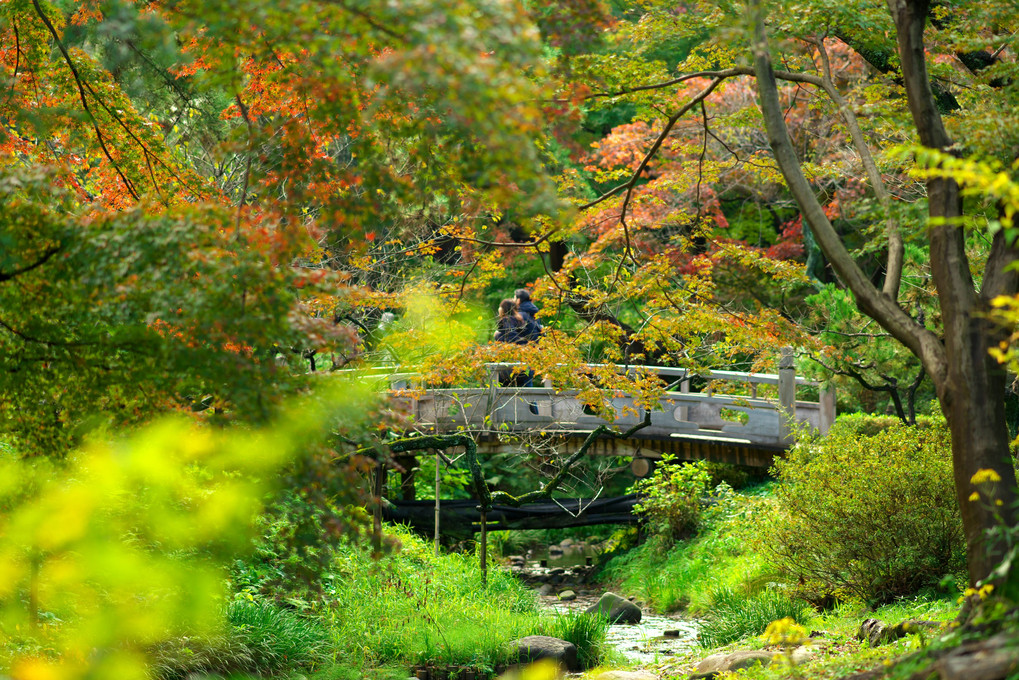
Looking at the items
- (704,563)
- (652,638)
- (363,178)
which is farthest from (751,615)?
(363,178)

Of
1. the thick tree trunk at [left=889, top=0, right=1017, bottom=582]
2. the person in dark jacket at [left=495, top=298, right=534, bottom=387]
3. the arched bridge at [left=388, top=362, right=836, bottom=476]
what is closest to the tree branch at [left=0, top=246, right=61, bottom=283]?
the thick tree trunk at [left=889, top=0, right=1017, bottom=582]

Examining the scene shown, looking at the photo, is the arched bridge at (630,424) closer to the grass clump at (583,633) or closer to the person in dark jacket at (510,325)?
the person in dark jacket at (510,325)

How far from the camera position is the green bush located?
7496mm

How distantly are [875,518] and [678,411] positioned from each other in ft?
18.3

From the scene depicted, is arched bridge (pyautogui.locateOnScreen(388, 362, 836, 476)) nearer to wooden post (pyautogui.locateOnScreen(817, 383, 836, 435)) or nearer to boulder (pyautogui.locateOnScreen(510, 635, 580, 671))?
wooden post (pyautogui.locateOnScreen(817, 383, 836, 435))

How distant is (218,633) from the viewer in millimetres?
6824

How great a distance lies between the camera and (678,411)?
13180 mm

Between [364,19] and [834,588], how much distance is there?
261 inches

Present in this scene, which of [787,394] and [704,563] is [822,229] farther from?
[704,563]

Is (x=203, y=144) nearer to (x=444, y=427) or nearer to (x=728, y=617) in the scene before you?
(x=444, y=427)

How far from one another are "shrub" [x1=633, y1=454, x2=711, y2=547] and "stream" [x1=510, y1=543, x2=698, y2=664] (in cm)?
133

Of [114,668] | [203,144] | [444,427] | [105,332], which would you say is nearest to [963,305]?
[105,332]

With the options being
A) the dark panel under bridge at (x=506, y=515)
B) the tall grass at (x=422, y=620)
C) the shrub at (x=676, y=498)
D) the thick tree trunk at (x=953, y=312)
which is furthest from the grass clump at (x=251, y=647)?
the shrub at (x=676, y=498)

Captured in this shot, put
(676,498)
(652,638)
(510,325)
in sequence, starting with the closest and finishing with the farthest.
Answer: (652,638) < (510,325) < (676,498)
